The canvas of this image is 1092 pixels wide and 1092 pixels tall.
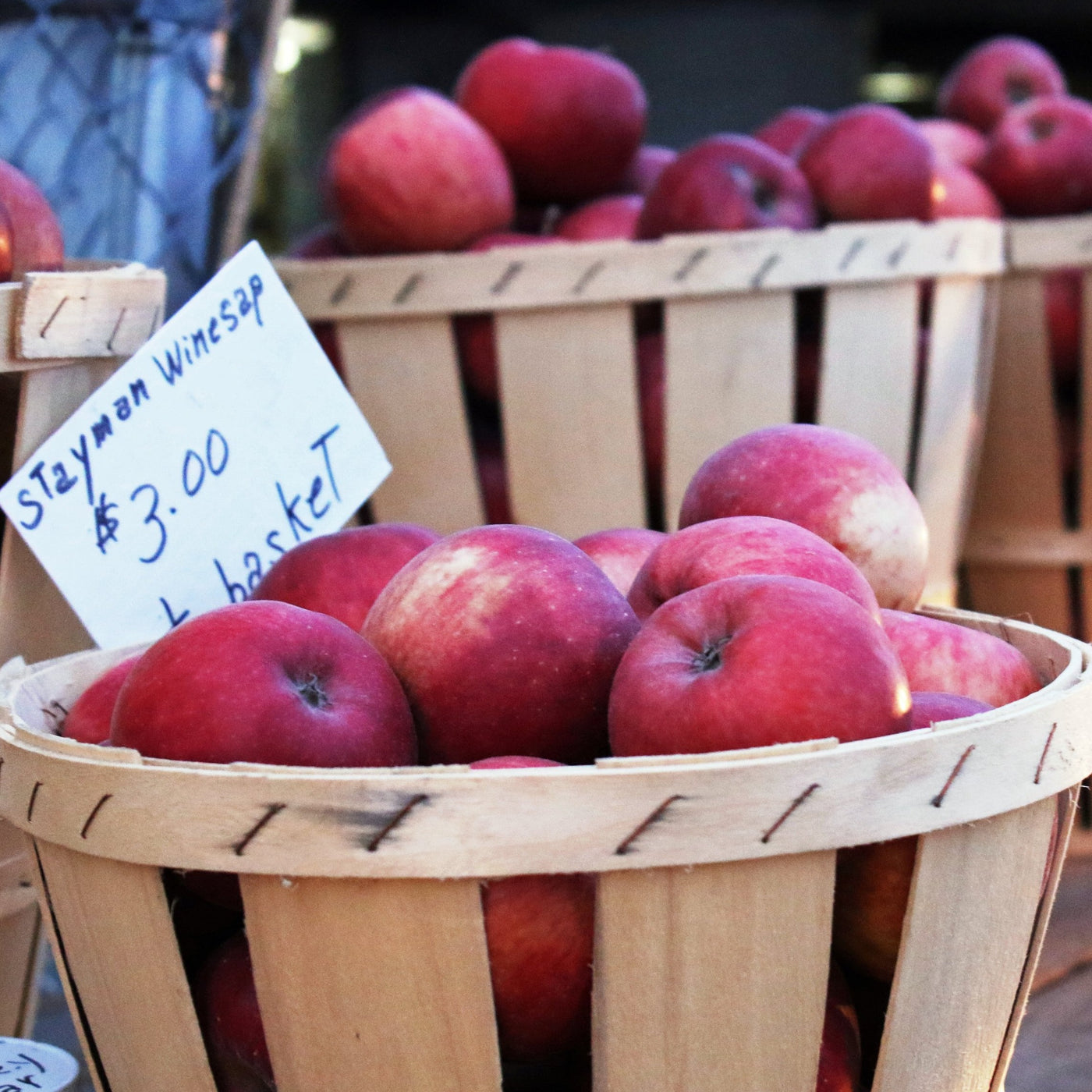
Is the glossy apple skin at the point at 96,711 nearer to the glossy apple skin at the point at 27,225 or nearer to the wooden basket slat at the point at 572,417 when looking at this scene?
the glossy apple skin at the point at 27,225

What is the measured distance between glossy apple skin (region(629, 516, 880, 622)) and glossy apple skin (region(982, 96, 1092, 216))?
129 centimetres

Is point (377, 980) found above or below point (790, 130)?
below

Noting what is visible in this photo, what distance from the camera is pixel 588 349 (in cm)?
141

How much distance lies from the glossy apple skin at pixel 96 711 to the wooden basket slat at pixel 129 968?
0.15 m

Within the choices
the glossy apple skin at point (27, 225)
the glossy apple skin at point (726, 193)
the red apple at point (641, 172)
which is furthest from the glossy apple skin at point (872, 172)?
the glossy apple skin at point (27, 225)

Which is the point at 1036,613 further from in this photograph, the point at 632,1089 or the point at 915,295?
the point at 632,1089

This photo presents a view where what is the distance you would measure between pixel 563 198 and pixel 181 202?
555 mm

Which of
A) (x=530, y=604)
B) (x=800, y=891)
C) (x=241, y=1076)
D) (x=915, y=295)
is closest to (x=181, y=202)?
(x=915, y=295)

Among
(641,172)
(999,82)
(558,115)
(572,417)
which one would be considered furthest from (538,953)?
(999,82)

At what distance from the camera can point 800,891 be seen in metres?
0.62

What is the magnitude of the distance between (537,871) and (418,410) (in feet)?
2.96

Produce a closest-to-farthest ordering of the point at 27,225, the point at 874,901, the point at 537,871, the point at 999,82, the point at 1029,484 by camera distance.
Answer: the point at 537,871 → the point at 874,901 → the point at 27,225 → the point at 1029,484 → the point at 999,82

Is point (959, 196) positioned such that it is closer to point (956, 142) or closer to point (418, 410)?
point (956, 142)

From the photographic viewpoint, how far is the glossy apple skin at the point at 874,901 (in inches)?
27.0
